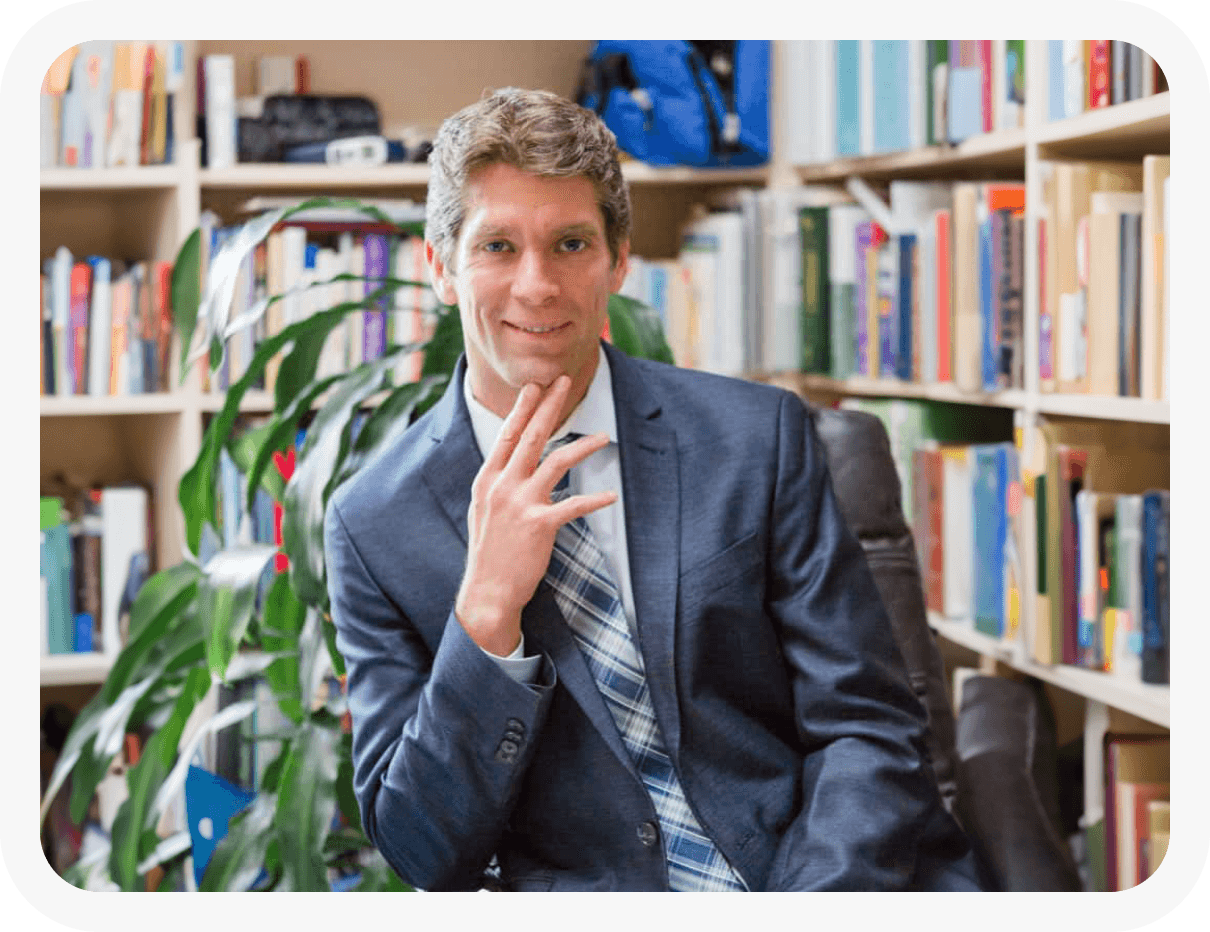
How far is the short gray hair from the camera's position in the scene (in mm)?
1048

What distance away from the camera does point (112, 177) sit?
2.21 m

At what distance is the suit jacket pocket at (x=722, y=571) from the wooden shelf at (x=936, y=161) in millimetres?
875

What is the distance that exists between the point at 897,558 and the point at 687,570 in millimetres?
416

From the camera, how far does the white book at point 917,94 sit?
6.42 feet

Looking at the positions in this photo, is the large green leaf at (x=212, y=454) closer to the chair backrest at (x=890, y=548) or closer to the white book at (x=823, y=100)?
the chair backrest at (x=890, y=548)

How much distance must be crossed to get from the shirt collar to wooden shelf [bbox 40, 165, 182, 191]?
126 centimetres

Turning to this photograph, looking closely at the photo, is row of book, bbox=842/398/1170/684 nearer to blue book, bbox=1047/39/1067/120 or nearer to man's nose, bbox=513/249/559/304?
blue book, bbox=1047/39/1067/120

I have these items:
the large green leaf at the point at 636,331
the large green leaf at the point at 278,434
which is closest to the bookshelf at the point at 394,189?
the large green leaf at the point at 636,331

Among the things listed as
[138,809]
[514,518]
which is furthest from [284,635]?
[514,518]

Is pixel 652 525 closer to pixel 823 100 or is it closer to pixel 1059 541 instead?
pixel 1059 541

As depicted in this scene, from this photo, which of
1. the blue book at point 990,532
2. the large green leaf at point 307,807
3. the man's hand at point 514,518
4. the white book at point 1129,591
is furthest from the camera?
the blue book at point 990,532

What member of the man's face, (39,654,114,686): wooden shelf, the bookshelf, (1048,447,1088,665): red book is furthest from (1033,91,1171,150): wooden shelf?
(39,654,114,686): wooden shelf
